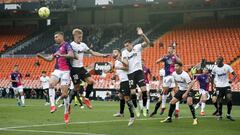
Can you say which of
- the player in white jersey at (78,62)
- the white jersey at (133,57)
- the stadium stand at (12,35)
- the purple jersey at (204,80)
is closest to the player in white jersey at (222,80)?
the white jersey at (133,57)

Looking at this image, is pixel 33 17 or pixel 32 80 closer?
pixel 32 80

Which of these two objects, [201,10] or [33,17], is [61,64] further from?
[33,17]

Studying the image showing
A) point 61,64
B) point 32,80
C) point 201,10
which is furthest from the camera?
point 201,10

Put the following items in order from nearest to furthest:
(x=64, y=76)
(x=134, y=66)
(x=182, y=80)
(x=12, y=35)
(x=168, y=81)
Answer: (x=64, y=76) < (x=182, y=80) < (x=134, y=66) < (x=168, y=81) < (x=12, y=35)

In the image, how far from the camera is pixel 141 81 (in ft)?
56.0

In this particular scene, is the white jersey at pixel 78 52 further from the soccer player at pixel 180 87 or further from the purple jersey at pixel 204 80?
the purple jersey at pixel 204 80

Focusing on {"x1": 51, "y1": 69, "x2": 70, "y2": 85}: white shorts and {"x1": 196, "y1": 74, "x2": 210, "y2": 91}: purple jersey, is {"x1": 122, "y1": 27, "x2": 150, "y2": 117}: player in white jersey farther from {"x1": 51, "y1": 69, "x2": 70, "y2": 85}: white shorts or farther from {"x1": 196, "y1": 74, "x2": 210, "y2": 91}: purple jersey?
{"x1": 196, "y1": 74, "x2": 210, "y2": 91}: purple jersey

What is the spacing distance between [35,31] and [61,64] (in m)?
41.7

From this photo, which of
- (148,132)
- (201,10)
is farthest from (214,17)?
(148,132)

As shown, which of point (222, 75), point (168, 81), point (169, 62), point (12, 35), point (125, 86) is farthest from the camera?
point (12, 35)

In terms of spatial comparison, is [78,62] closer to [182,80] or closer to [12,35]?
[182,80]

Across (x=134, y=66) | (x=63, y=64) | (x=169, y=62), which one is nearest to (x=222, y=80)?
(x=169, y=62)

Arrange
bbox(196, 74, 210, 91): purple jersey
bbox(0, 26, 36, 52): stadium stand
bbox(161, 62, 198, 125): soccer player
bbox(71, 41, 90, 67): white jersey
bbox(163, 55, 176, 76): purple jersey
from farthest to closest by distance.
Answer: bbox(0, 26, 36, 52): stadium stand < bbox(196, 74, 210, 91): purple jersey < bbox(163, 55, 176, 76): purple jersey < bbox(161, 62, 198, 125): soccer player < bbox(71, 41, 90, 67): white jersey

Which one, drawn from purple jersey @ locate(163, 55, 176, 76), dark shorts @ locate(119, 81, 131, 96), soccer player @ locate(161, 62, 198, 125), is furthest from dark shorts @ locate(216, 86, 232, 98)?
dark shorts @ locate(119, 81, 131, 96)
